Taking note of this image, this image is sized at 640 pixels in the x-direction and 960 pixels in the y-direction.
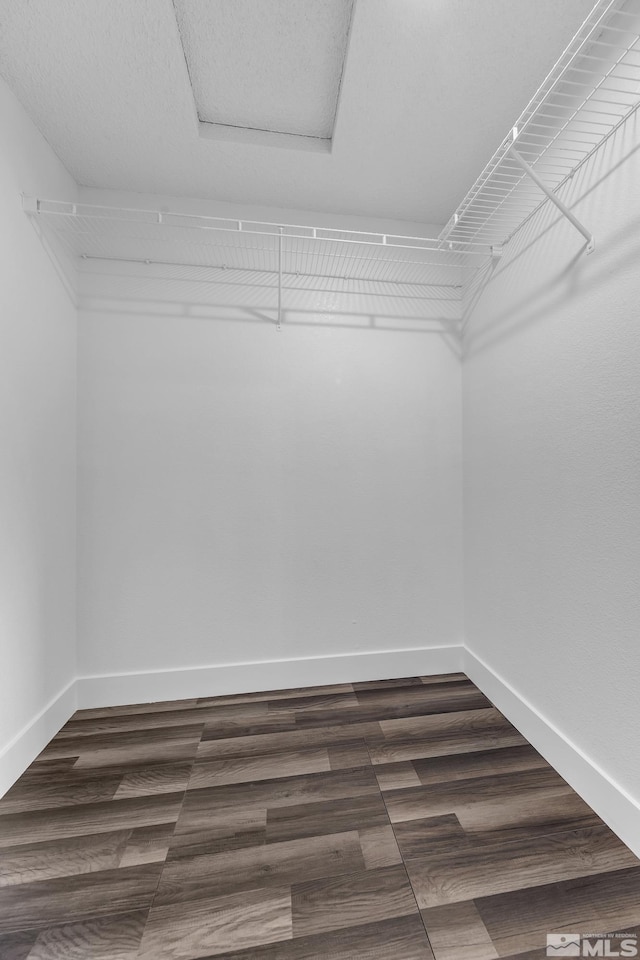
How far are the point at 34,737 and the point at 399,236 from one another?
247 centimetres

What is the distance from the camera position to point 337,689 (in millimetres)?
1977

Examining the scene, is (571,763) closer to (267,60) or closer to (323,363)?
(323,363)

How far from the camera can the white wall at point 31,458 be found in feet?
4.42

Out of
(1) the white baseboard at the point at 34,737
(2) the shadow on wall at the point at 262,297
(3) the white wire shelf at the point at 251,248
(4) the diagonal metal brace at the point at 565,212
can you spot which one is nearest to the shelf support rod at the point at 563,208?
(4) the diagonal metal brace at the point at 565,212

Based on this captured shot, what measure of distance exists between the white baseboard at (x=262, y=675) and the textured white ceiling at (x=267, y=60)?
7.51 feet

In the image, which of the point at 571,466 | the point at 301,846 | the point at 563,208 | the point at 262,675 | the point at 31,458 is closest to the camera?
the point at 301,846

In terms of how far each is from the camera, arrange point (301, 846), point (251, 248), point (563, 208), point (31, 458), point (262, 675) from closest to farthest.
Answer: point (301, 846), point (563, 208), point (31, 458), point (251, 248), point (262, 675)

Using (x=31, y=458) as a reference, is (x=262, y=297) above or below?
above

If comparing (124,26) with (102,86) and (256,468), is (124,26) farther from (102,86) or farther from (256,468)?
(256,468)

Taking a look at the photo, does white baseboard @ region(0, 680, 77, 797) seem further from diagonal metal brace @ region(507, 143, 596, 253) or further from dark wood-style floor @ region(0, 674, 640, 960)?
diagonal metal brace @ region(507, 143, 596, 253)

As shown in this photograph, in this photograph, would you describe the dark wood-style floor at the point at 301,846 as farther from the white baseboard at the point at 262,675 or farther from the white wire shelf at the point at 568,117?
the white wire shelf at the point at 568,117

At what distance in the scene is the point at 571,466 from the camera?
4.47ft

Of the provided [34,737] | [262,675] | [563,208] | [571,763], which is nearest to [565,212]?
[563,208]

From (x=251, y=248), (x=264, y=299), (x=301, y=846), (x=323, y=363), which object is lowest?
(x=301, y=846)
